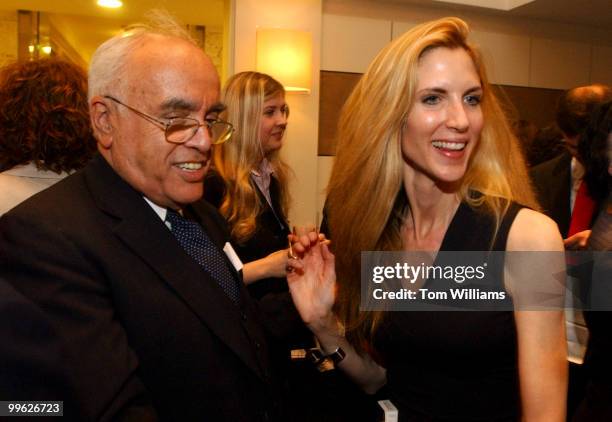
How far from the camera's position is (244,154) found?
2.37m

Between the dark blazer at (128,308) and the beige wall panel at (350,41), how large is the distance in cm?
397

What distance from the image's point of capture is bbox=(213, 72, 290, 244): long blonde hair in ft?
7.03

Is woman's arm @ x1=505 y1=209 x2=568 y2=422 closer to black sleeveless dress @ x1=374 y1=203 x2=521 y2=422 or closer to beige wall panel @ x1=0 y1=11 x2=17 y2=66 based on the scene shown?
black sleeveless dress @ x1=374 y1=203 x2=521 y2=422

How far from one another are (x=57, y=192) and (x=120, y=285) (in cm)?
24

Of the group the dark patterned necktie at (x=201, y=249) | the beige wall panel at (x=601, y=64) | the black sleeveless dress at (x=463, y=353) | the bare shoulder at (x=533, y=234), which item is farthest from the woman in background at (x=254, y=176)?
the beige wall panel at (x=601, y=64)

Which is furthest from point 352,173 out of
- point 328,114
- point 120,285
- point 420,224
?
point 328,114

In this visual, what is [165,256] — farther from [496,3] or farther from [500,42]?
[500,42]

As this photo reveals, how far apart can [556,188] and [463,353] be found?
5.32 ft

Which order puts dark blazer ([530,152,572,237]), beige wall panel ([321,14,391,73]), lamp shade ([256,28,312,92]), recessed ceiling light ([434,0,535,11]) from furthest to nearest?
recessed ceiling light ([434,0,535,11]) < beige wall panel ([321,14,391,73]) < lamp shade ([256,28,312,92]) < dark blazer ([530,152,572,237])

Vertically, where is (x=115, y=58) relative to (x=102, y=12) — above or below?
below

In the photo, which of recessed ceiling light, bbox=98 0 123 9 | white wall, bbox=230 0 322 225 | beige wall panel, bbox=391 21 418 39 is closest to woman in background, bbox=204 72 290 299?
white wall, bbox=230 0 322 225

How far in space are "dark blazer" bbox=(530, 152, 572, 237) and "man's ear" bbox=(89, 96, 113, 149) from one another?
2070mm

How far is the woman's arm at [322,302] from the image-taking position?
1479mm

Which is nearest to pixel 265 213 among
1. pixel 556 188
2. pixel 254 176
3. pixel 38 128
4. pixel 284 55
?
pixel 254 176
